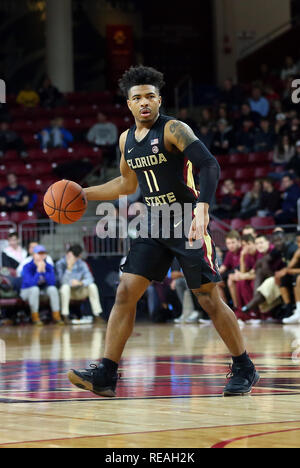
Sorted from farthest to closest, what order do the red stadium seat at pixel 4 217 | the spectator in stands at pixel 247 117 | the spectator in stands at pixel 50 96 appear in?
the spectator in stands at pixel 50 96 < the spectator in stands at pixel 247 117 < the red stadium seat at pixel 4 217

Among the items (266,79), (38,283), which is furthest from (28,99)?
(38,283)

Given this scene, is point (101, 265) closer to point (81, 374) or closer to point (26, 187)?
point (26, 187)

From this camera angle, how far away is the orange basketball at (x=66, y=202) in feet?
17.3

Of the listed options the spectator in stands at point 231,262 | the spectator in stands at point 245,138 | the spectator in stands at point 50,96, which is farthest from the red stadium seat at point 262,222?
the spectator in stands at point 50,96

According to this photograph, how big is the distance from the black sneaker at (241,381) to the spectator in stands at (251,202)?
10805mm

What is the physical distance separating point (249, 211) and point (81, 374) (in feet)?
36.9

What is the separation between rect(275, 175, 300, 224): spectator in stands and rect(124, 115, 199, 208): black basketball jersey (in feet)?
33.0

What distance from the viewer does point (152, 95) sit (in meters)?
5.23

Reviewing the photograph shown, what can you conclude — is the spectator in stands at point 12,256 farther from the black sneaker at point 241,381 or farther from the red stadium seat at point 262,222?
the black sneaker at point 241,381

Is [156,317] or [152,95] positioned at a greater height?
[152,95]

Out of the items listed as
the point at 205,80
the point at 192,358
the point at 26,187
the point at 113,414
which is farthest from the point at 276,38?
the point at 113,414

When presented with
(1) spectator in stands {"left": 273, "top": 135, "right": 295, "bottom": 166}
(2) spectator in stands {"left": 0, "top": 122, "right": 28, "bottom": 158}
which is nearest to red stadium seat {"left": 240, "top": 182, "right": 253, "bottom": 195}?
(1) spectator in stands {"left": 273, "top": 135, "right": 295, "bottom": 166}

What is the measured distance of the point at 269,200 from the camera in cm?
1561

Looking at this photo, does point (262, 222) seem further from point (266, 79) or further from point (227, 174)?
point (266, 79)
